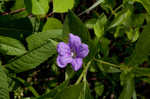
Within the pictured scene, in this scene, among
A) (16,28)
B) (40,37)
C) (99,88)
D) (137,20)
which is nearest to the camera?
(40,37)

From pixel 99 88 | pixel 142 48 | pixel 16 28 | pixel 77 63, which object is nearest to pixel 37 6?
pixel 16 28

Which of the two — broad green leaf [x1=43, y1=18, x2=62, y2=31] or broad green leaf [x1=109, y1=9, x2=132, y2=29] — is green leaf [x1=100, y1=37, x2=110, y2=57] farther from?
broad green leaf [x1=43, y1=18, x2=62, y2=31]

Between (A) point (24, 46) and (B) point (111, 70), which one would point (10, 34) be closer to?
(A) point (24, 46)

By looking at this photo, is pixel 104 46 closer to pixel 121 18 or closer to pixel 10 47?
pixel 121 18

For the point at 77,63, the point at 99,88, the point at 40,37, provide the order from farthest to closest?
the point at 99,88 < the point at 40,37 < the point at 77,63

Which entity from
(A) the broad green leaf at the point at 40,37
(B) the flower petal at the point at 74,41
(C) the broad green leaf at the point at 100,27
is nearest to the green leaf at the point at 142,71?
(C) the broad green leaf at the point at 100,27

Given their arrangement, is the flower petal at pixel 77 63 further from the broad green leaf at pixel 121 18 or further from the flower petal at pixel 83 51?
the broad green leaf at pixel 121 18

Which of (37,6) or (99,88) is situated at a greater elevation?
(37,6)
